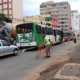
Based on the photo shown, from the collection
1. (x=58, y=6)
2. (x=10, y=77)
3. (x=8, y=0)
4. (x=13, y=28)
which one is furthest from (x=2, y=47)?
(x=58, y=6)

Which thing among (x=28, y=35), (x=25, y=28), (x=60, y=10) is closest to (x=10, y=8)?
(x=60, y=10)

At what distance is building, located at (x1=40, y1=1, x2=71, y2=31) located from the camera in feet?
455

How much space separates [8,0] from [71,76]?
304 feet

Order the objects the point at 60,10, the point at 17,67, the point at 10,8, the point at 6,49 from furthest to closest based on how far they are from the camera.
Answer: the point at 60,10 → the point at 10,8 → the point at 6,49 → the point at 17,67

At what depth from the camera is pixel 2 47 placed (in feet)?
58.7

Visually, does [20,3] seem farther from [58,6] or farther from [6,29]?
[6,29]

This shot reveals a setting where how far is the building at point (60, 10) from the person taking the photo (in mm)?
138625

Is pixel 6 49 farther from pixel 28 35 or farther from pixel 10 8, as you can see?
pixel 10 8

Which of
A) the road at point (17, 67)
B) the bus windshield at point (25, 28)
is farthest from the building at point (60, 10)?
the road at point (17, 67)

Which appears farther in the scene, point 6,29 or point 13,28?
point 13,28

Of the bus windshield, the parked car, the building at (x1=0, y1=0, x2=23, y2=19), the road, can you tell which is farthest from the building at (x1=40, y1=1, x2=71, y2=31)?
the road

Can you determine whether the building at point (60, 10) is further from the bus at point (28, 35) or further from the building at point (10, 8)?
the bus at point (28, 35)

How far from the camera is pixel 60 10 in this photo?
14438 centimetres

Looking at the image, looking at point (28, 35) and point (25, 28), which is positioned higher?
point (25, 28)
